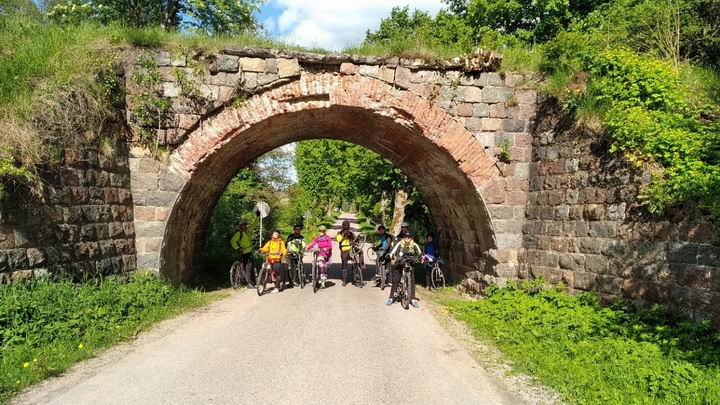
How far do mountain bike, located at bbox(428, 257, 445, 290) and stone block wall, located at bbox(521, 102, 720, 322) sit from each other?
9.90 ft

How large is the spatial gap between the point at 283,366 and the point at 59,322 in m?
2.95

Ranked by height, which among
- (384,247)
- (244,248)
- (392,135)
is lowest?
(244,248)

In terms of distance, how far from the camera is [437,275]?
12789 mm

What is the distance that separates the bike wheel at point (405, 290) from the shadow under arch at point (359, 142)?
1906 mm

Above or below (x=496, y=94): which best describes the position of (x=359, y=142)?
below

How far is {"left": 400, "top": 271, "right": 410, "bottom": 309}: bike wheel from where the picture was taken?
9883mm

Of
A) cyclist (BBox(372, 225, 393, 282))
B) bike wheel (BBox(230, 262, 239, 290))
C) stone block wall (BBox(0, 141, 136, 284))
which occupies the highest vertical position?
stone block wall (BBox(0, 141, 136, 284))

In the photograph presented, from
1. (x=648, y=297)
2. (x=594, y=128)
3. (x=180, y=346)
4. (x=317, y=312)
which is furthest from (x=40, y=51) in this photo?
(x=648, y=297)

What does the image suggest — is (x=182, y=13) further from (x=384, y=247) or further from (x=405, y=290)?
(x=405, y=290)

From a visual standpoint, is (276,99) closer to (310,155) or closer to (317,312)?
(317,312)

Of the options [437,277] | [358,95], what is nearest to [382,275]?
[437,277]

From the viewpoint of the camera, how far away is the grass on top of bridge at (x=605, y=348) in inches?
191

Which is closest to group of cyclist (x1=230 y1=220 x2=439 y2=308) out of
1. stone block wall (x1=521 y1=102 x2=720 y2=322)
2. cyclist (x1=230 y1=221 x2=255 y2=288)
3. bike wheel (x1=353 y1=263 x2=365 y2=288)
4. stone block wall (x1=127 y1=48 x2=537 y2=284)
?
cyclist (x1=230 y1=221 x2=255 y2=288)

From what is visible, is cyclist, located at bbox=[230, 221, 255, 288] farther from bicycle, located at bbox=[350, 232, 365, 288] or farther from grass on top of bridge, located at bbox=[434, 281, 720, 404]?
grass on top of bridge, located at bbox=[434, 281, 720, 404]
